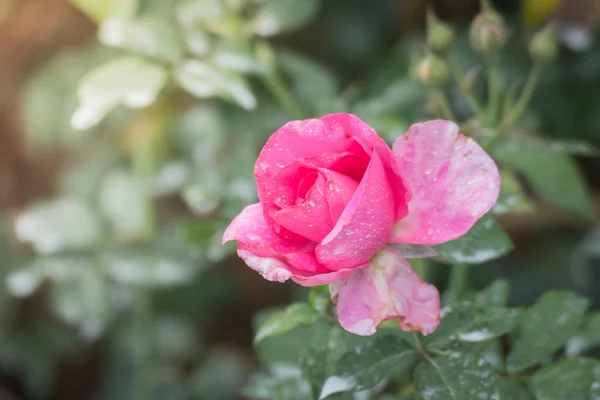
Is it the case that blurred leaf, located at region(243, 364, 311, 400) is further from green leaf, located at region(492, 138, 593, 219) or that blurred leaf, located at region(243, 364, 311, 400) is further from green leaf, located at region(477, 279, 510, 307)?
green leaf, located at region(492, 138, 593, 219)

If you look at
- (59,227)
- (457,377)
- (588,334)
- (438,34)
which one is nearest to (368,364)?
(457,377)

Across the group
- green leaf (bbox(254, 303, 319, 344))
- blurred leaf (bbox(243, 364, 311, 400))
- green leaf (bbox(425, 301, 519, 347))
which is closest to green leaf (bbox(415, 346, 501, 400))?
green leaf (bbox(425, 301, 519, 347))

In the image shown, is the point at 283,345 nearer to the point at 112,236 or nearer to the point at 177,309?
the point at 112,236

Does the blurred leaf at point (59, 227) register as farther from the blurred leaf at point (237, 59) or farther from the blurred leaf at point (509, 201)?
the blurred leaf at point (509, 201)

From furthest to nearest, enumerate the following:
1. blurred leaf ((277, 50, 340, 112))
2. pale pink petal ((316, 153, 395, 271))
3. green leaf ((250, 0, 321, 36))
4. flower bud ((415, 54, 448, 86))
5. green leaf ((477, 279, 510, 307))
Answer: blurred leaf ((277, 50, 340, 112)) → green leaf ((250, 0, 321, 36)) → flower bud ((415, 54, 448, 86)) → green leaf ((477, 279, 510, 307)) → pale pink petal ((316, 153, 395, 271))

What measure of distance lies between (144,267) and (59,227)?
0.59ft

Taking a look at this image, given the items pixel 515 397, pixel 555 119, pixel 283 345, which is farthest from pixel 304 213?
pixel 555 119

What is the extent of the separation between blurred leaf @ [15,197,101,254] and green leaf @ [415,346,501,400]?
0.85 m

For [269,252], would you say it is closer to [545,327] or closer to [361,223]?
[361,223]

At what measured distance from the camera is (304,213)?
2.03 ft

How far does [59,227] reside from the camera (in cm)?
135

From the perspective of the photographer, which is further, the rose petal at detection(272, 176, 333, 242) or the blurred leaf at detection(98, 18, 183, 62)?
the blurred leaf at detection(98, 18, 183, 62)

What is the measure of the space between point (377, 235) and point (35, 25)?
160 cm

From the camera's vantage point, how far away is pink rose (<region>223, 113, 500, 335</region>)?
2.01 ft
